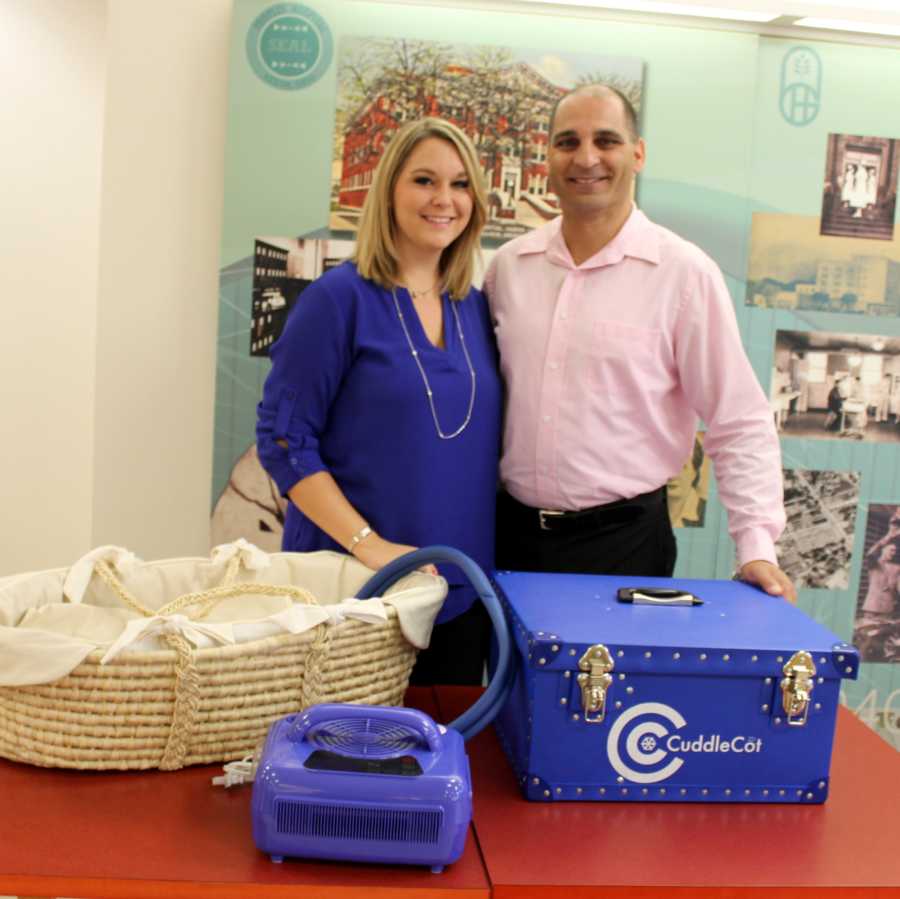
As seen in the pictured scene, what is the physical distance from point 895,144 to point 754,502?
5.42 ft

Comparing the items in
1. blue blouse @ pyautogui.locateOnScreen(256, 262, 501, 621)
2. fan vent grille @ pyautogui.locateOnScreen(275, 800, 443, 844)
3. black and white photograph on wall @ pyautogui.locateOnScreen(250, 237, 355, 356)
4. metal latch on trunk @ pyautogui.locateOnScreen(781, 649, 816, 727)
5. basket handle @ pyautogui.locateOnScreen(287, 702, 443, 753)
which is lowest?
fan vent grille @ pyautogui.locateOnScreen(275, 800, 443, 844)

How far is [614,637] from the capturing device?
1.34 metres

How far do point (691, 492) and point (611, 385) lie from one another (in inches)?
44.6

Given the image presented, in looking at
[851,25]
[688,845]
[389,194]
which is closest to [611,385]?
[389,194]

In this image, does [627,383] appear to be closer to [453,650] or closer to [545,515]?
[545,515]

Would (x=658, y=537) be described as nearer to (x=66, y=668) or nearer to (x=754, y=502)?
(x=754, y=502)

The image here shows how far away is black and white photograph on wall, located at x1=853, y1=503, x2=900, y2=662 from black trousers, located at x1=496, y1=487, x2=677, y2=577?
1.41 metres

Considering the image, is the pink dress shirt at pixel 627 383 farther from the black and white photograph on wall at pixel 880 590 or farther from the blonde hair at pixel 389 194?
the black and white photograph on wall at pixel 880 590

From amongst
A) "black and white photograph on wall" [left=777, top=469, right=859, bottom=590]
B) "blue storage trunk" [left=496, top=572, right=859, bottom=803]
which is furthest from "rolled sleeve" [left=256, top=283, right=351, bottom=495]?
"black and white photograph on wall" [left=777, top=469, right=859, bottom=590]

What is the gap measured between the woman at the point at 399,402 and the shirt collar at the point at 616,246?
0.20 m

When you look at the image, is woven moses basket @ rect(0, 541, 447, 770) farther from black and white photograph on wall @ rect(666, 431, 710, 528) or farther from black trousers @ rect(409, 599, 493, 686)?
black and white photograph on wall @ rect(666, 431, 710, 528)

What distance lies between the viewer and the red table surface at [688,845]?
115 cm

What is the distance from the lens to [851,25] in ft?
9.71

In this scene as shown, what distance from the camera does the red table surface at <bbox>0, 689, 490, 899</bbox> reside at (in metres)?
1.09
